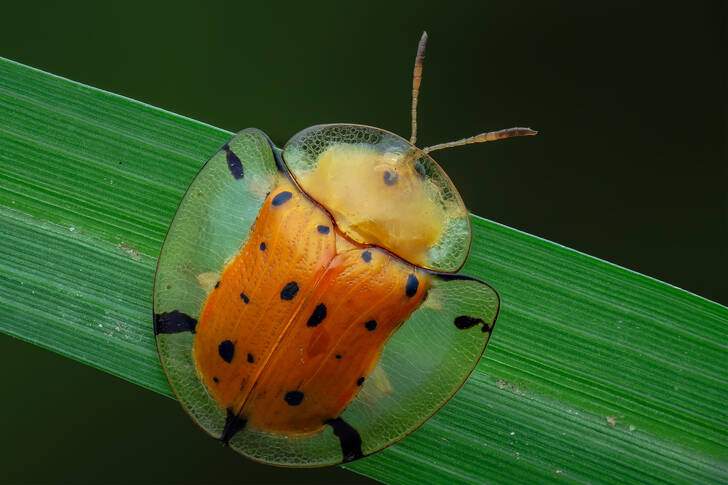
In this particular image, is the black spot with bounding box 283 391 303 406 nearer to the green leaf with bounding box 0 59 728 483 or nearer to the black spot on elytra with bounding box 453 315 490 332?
the green leaf with bounding box 0 59 728 483

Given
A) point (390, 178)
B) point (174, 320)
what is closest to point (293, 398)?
point (174, 320)

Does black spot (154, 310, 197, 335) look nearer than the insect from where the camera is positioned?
No

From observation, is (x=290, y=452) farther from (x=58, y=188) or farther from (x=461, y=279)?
(x=58, y=188)

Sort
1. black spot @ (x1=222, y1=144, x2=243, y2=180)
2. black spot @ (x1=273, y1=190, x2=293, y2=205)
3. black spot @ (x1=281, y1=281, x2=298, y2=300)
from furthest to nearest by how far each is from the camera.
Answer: black spot @ (x1=222, y1=144, x2=243, y2=180), black spot @ (x1=273, y1=190, x2=293, y2=205), black spot @ (x1=281, y1=281, x2=298, y2=300)

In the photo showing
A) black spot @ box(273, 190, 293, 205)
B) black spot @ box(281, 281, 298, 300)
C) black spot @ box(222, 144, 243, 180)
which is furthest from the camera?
black spot @ box(222, 144, 243, 180)

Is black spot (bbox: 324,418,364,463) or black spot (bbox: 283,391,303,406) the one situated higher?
black spot (bbox: 283,391,303,406)

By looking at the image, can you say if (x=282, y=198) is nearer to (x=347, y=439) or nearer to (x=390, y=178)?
(x=390, y=178)

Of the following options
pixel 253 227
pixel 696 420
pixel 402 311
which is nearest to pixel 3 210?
pixel 253 227

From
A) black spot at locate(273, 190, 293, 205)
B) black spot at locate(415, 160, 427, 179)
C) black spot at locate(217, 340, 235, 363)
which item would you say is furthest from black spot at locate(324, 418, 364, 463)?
black spot at locate(415, 160, 427, 179)
